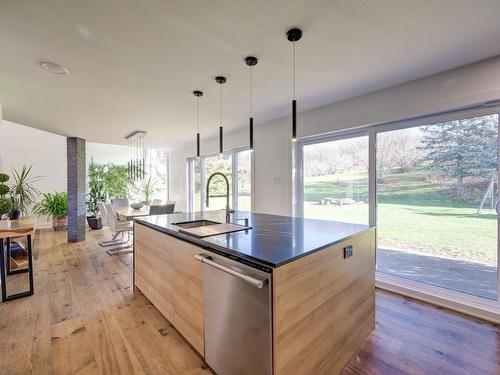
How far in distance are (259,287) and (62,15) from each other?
2008 millimetres

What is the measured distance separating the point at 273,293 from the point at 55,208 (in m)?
6.96

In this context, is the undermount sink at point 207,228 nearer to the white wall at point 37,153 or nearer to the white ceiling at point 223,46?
the white ceiling at point 223,46

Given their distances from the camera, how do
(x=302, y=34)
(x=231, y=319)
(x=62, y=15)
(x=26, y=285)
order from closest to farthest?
(x=231, y=319) < (x=62, y=15) < (x=302, y=34) < (x=26, y=285)

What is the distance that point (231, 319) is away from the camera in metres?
1.32

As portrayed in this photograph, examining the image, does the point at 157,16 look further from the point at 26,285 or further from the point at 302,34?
the point at 26,285

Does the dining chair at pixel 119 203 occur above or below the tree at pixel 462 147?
below

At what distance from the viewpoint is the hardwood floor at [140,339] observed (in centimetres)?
161

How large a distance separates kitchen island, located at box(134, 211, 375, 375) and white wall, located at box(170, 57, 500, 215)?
5.19 ft

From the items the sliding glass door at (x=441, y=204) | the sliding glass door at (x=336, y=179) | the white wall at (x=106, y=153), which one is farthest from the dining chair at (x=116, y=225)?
the sliding glass door at (x=441, y=204)

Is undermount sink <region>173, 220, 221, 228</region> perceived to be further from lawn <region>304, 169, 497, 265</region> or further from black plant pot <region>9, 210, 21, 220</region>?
black plant pot <region>9, 210, 21, 220</region>

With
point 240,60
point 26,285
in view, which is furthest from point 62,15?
point 26,285

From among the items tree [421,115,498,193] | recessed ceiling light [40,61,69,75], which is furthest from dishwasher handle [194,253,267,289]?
tree [421,115,498,193]

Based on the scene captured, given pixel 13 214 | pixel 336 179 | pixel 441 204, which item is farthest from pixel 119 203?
pixel 441 204

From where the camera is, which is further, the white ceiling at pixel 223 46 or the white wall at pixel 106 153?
the white wall at pixel 106 153
